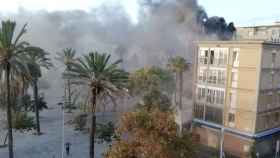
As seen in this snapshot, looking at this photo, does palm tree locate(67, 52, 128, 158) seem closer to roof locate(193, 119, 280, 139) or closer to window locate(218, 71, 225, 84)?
window locate(218, 71, 225, 84)

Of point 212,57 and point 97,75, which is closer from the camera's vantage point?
point 97,75

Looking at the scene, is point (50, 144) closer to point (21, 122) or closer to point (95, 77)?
point (21, 122)

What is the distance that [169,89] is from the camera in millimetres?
65188

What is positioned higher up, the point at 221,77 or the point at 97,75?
the point at 97,75

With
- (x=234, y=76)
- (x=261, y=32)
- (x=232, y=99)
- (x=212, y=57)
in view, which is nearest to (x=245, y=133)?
(x=232, y=99)

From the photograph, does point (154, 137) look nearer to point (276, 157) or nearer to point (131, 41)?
point (276, 157)

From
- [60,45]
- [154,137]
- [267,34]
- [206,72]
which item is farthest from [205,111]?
[60,45]

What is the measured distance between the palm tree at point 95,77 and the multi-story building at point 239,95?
1459cm

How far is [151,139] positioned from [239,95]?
2100 centimetres

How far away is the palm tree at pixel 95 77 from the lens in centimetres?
2441

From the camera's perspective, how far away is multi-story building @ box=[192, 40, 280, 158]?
34.0m

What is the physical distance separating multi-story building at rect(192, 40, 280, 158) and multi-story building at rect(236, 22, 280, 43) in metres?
28.6

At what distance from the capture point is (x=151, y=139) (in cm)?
1745

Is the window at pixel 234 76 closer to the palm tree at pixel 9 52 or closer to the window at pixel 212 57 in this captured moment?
the window at pixel 212 57
